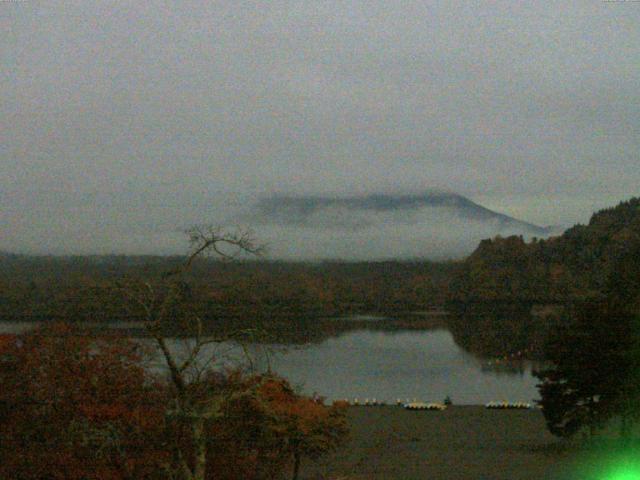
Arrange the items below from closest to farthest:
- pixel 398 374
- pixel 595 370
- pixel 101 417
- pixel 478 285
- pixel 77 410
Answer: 1. pixel 101 417
2. pixel 77 410
3. pixel 595 370
4. pixel 398 374
5. pixel 478 285

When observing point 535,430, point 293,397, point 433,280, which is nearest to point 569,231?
point 433,280

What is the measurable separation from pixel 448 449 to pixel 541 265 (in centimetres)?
4928

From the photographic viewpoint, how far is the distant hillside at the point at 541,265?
180ft

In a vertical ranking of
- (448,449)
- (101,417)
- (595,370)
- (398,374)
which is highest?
(101,417)

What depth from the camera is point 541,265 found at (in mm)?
57875

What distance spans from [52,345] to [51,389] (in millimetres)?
426

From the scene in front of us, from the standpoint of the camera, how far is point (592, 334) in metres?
9.57

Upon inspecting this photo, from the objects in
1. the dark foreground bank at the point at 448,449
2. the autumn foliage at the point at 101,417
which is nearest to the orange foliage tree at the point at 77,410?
the autumn foliage at the point at 101,417

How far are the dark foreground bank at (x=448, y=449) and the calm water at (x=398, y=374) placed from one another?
2.34 m

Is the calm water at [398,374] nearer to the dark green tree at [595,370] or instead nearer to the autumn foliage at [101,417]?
the dark green tree at [595,370]

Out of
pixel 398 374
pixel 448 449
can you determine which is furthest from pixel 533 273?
pixel 448 449

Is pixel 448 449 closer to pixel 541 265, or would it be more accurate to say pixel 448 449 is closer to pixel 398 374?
pixel 398 374

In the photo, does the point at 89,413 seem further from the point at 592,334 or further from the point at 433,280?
the point at 433,280

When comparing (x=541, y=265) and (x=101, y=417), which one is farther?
(x=541, y=265)
